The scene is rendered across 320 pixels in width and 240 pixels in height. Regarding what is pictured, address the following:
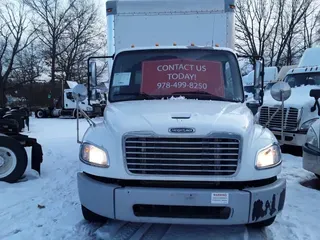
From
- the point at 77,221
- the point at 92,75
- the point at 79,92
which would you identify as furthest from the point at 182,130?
the point at 92,75

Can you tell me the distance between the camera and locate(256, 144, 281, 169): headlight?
3.56m

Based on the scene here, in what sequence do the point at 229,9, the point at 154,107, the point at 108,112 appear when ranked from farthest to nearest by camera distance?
the point at 229,9, the point at 108,112, the point at 154,107

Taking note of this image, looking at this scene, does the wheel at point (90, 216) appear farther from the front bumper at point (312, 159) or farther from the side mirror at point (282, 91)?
the front bumper at point (312, 159)

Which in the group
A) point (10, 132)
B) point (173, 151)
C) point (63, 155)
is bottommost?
point (63, 155)

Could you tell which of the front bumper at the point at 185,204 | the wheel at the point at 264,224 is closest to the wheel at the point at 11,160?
the front bumper at the point at 185,204

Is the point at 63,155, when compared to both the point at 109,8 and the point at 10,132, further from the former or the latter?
the point at 109,8

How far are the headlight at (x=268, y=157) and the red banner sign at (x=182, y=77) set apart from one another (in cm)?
126

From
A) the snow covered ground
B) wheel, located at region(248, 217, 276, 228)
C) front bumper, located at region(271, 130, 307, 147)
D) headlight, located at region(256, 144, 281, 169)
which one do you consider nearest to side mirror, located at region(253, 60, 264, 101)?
the snow covered ground

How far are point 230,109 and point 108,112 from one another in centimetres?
→ 153

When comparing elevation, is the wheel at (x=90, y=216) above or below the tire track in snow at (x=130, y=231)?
above

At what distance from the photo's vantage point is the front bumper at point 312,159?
18.8ft

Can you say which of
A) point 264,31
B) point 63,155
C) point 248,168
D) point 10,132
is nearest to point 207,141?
point 248,168

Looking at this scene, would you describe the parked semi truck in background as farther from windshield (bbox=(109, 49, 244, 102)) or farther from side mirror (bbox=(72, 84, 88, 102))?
side mirror (bbox=(72, 84, 88, 102))

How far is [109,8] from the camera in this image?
614cm
